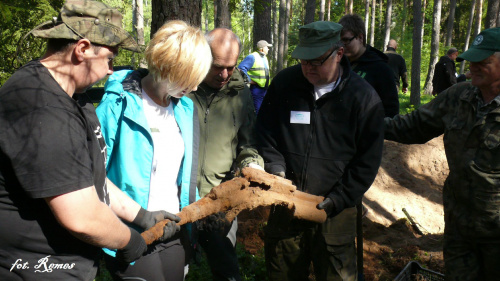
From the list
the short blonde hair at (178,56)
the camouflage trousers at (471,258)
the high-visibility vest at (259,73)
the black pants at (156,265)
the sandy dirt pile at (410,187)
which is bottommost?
the sandy dirt pile at (410,187)

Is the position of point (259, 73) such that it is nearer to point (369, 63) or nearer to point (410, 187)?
point (410, 187)

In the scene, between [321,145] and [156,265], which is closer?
[156,265]

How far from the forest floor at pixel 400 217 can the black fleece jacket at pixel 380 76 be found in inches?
71.7

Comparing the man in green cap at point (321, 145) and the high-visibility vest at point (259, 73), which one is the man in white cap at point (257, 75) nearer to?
the high-visibility vest at point (259, 73)

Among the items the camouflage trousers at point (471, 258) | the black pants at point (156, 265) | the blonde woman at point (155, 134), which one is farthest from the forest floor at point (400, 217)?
the blonde woman at point (155, 134)

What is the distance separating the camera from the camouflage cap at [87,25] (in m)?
1.51

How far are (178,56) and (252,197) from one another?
0.97m

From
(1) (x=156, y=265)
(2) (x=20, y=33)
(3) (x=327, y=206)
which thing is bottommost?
(1) (x=156, y=265)

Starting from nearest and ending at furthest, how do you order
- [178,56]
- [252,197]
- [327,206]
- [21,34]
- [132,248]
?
[132,248]
[178,56]
[252,197]
[327,206]
[21,34]

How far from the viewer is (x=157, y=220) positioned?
2113 millimetres

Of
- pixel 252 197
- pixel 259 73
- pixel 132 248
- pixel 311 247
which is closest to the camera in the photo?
pixel 132 248

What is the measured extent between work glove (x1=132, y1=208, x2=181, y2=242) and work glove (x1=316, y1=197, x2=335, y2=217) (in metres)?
0.95

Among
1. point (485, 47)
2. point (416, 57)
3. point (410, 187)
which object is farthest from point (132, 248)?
point (416, 57)

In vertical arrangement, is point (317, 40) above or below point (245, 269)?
above
